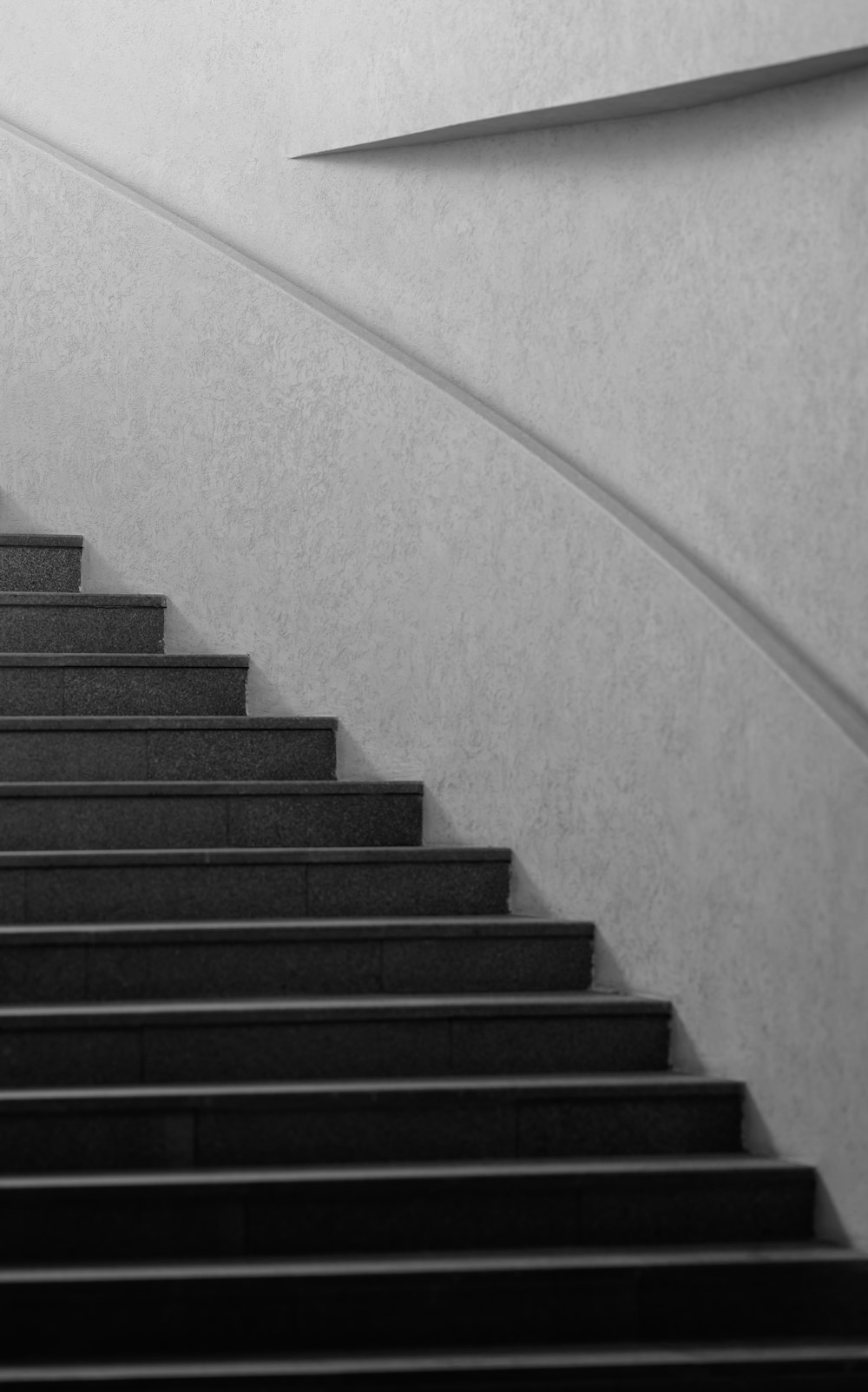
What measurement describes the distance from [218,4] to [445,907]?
11.5 feet

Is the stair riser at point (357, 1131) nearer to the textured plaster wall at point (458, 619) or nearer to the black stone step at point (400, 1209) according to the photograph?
the black stone step at point (400, 1209)

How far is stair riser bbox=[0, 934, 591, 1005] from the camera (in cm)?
414

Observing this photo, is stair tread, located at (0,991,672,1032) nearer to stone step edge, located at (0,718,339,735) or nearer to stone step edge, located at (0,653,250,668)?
stone step edge, located at (0,718,339,735)

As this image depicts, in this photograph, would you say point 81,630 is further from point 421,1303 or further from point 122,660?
point 421,1303

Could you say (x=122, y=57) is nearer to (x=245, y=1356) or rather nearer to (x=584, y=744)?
(x=584, y=744)

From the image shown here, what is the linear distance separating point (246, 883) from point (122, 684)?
1150mm

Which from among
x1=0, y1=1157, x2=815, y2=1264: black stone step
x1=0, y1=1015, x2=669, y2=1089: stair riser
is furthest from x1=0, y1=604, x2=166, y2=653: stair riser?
x1=0, y1=1157, x2=815, y2=1264: black stone step

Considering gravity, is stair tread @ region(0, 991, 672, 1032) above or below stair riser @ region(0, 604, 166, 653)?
below

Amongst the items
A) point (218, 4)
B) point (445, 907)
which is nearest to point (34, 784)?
point (445, 907)

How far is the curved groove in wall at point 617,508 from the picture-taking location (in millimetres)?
3945

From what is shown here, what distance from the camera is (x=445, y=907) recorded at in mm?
4754

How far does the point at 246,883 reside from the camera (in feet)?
15.0

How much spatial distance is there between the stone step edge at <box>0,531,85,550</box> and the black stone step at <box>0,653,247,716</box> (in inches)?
28.2

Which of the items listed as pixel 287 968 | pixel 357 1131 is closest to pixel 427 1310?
pixel 357 1131
